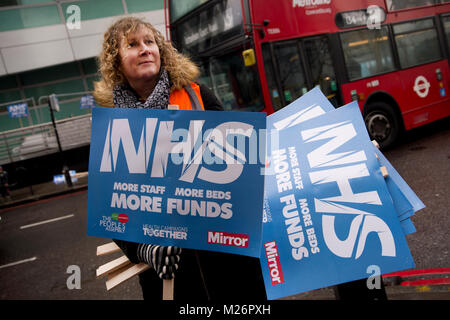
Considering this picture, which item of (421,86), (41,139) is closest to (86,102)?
(41,139)

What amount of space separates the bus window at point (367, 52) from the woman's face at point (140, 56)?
5.60m

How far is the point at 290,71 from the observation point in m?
5.75

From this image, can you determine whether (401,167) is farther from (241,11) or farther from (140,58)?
(140,58)

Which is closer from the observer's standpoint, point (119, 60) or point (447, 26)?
point (119, 60)

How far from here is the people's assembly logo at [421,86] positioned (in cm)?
691

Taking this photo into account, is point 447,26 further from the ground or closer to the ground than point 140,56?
further from the ground

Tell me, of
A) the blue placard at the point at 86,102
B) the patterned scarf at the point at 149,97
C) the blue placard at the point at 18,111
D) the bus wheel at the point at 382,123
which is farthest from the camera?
the blue placard at the point at 18,111

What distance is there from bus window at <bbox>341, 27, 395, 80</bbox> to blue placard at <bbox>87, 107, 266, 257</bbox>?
5812 millimetres

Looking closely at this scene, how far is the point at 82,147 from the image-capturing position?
1420 cm

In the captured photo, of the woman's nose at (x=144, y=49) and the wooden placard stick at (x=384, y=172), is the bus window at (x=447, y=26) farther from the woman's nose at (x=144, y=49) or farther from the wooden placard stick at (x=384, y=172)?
the woman's nose at (x=144, y=49)

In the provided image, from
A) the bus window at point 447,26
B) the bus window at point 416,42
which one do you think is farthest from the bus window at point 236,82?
the bus window at point 447,26

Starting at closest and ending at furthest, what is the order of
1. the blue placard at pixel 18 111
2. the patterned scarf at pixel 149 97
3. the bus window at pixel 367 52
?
1. the patterned scarf at pixel 149 97
2. the bus window at pixel 367 52
3. the blue placard at pixel 18 111

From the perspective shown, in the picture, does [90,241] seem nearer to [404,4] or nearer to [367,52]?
[367,52]

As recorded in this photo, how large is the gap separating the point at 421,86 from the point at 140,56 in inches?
287
